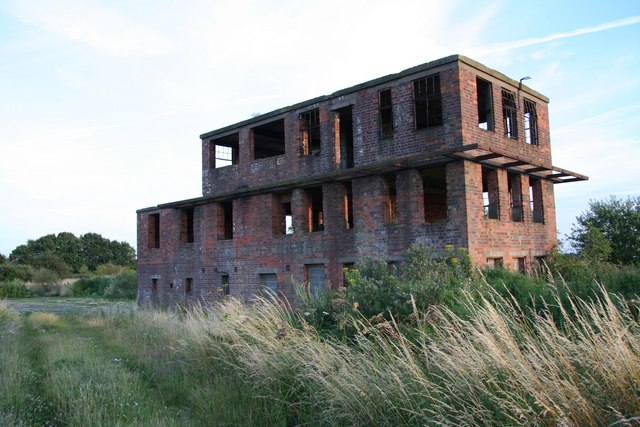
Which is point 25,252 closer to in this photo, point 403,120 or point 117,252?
point 117,252

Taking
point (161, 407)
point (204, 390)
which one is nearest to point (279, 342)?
point (204, 390)

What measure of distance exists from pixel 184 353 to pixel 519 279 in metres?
7.10

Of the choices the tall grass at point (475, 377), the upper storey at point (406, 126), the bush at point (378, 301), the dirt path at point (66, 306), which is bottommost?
the dirt path at point (66, 306)

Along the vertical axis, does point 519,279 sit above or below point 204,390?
above

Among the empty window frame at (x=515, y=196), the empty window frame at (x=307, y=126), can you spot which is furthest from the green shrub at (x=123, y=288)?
the empty window frame at (x=515, y=196)

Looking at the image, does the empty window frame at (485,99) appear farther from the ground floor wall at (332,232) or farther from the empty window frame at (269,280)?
the empty window frame at (269,280)

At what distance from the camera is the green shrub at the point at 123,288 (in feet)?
143

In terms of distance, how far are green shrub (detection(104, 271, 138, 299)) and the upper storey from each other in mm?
26634

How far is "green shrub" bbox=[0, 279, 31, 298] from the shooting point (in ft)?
158

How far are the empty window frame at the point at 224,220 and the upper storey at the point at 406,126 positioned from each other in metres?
0.88

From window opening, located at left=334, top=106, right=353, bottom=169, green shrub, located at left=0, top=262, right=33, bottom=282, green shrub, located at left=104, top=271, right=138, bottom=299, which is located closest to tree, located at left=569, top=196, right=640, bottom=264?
window opening, located at left=334, top=106, right=353, bottom=169

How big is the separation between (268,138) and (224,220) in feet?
14.6

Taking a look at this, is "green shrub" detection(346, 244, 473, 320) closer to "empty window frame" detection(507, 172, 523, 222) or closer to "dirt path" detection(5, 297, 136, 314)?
"empty window frame" detection(507, 172, 523, 222)

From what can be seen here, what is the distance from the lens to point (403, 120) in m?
15.4
